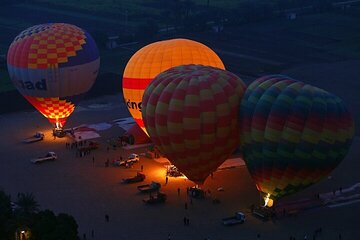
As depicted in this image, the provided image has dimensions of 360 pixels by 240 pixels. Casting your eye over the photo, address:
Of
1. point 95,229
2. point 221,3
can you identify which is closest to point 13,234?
point 95,229

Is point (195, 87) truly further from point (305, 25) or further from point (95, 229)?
point (305, 25)

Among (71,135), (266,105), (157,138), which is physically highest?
(266,105)

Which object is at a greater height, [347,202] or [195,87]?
[195,87]

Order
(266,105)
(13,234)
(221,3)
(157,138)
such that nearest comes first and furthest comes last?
(13,234)
(266,105)
(157,138)
(221,3)

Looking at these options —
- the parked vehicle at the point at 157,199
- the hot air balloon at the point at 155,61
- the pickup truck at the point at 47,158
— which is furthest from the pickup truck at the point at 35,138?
the parked vehicle at the point at 157,199

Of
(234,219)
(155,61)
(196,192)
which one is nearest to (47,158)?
(155,61)

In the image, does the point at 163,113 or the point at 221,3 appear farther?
the point at 221,3
